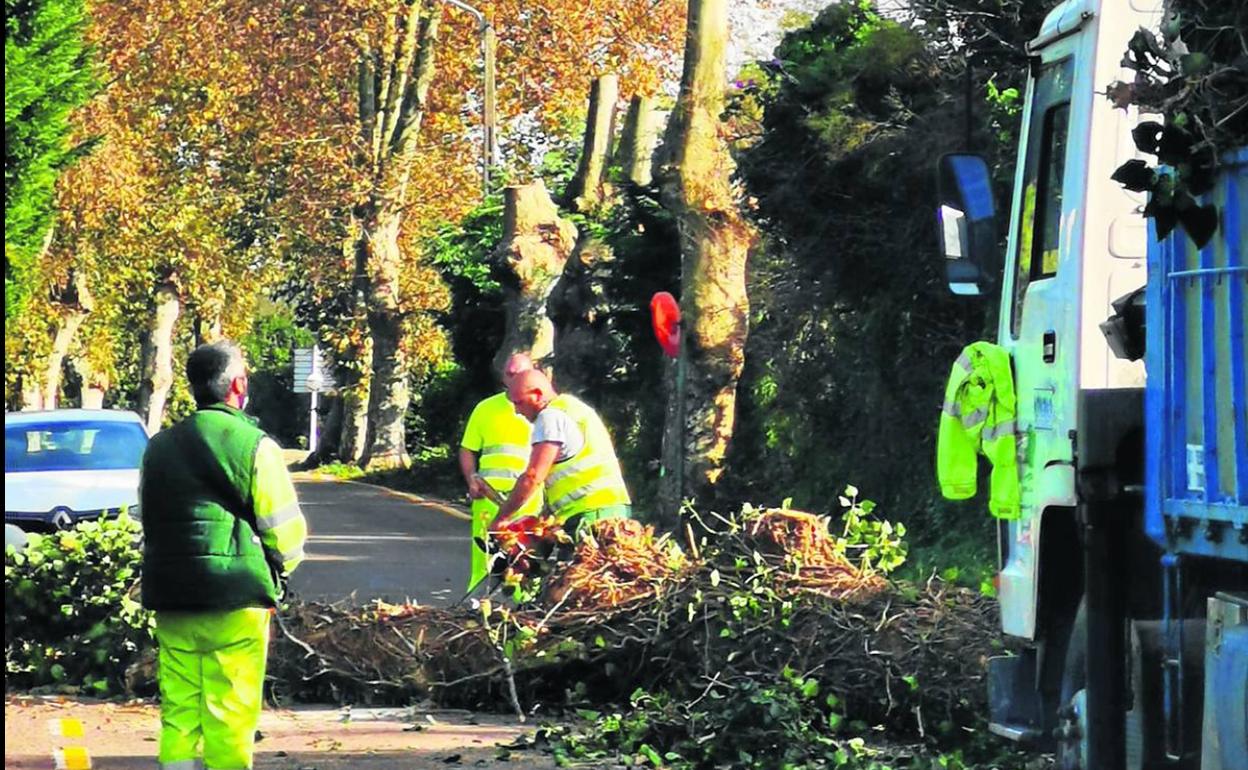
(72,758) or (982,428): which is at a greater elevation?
(982,428)

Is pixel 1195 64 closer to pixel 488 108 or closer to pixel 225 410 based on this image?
pixel 225 410

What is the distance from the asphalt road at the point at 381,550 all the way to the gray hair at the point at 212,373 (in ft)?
13.8

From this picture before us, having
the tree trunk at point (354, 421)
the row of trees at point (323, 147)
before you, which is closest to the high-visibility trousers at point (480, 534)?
the row of trees at point (323, 147)

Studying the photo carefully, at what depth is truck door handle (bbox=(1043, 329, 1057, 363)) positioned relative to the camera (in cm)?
738

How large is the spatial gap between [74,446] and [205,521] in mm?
12489

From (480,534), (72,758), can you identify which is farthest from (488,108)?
(72,758)

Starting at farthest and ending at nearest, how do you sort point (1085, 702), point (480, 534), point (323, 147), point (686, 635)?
point (323, 147) < point (480, 534) < point (686, 635) < point (1085, 702)

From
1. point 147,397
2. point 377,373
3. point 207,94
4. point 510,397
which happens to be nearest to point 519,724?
point 510,397

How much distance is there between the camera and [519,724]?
35.4 ft

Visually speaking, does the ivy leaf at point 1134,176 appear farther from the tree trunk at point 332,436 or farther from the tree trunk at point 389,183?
the tree trunk at point 332,436

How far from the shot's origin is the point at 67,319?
1912 inches

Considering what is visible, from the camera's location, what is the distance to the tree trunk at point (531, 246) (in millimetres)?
25672

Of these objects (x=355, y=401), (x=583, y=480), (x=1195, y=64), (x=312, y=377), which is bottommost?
(x=583, y=480)

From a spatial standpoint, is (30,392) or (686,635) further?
(30,392)
